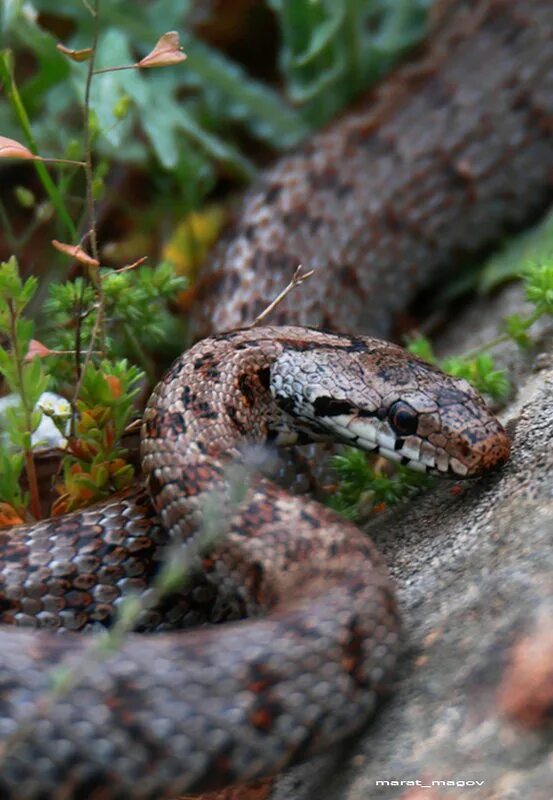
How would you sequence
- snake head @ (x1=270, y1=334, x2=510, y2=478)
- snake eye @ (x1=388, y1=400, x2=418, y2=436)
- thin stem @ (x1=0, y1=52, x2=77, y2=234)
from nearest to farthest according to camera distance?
snake head @ (x1=270, y1=334, x2=510, y2=478)
snake eye @ (x1=388, y1=400, x2=418, y2=436)
thin stem @ (x1=0, y1=52, x2=77, y2=234)

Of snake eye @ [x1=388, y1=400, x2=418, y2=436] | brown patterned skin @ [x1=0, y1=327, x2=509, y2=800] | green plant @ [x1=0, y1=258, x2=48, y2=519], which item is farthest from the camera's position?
snake eye @ [x1=388, y1=400, x2=418, y2=436]

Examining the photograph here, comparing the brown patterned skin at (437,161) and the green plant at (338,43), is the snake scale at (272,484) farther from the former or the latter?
the green plant at (338,43)

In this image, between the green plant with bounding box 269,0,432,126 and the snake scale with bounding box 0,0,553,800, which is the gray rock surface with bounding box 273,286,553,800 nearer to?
the snake scale with bounding box 0,0,553,800

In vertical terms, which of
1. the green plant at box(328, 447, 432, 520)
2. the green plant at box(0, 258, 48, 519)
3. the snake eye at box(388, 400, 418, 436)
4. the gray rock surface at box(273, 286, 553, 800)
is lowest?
the gray rock surface at box(273, 286, 553, 800)

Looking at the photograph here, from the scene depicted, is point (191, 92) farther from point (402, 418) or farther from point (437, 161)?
point (402, 418)

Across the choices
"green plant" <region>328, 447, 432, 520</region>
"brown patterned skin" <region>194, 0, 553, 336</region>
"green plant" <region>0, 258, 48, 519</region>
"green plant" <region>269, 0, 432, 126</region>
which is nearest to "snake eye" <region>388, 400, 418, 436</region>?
"green plant" <region>328, 447, 432, 520</region>

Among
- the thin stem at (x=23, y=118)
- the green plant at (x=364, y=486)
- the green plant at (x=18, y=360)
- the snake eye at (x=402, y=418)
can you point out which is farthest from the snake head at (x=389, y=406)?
the thin stem at (x=23, y=118)

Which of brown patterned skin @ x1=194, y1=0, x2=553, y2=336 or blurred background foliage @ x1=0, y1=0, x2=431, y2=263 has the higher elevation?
blurred background foliage @ x1=0, y1=0, x2=431, y2=263
